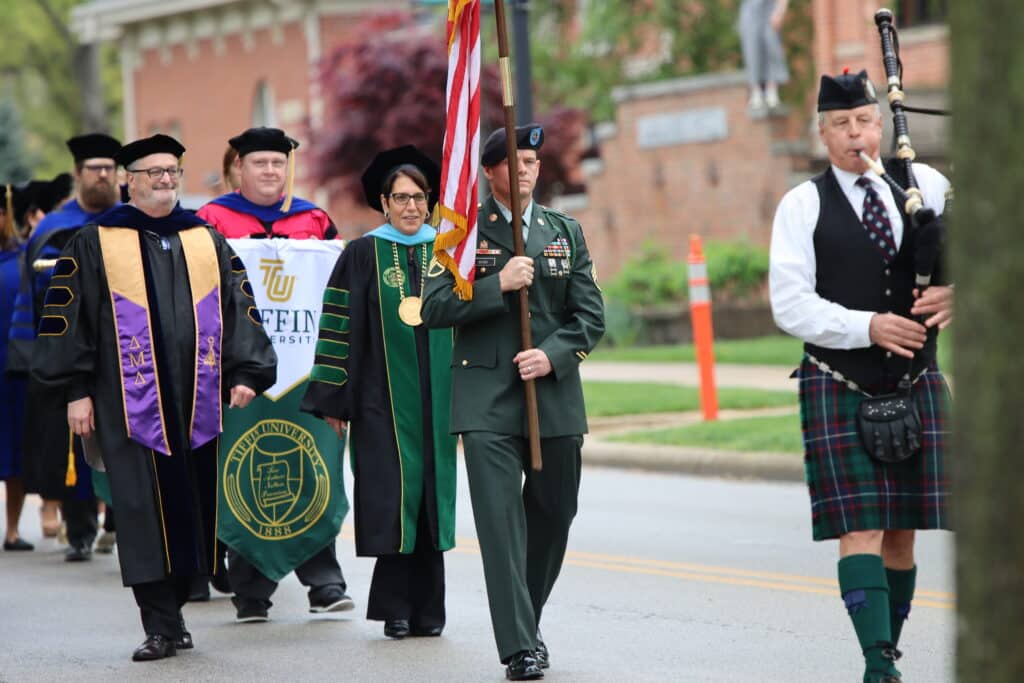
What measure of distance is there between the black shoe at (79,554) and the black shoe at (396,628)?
3430mm

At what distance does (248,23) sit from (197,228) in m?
32.2

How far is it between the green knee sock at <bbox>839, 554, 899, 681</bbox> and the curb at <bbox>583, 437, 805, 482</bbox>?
23.6 feet

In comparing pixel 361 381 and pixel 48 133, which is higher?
pixel 48 133

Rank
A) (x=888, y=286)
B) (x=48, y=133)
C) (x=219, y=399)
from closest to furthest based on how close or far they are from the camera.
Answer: (x=888, y=286) → (x=219, y=399) → (x=48, y=133)

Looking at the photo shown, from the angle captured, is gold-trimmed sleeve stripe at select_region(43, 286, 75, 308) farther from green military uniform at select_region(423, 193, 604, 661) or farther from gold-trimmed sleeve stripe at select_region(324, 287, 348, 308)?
green military uniform at select_region(423, 193, 604, 661)

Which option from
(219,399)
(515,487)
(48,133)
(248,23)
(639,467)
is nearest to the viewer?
(515,487)

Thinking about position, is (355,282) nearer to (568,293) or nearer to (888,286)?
(568,293)

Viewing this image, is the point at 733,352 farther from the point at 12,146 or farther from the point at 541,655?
the point at 12,146

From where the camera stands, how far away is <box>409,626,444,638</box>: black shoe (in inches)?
319

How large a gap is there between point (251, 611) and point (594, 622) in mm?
1632

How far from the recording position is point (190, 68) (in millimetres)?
41031

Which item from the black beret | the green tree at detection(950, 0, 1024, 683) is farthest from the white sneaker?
the green tree at detection(950, 0, 1024, 683)

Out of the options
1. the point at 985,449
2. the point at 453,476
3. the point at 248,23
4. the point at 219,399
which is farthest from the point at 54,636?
the point at 248,23

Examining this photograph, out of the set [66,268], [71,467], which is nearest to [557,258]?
[66,268]
